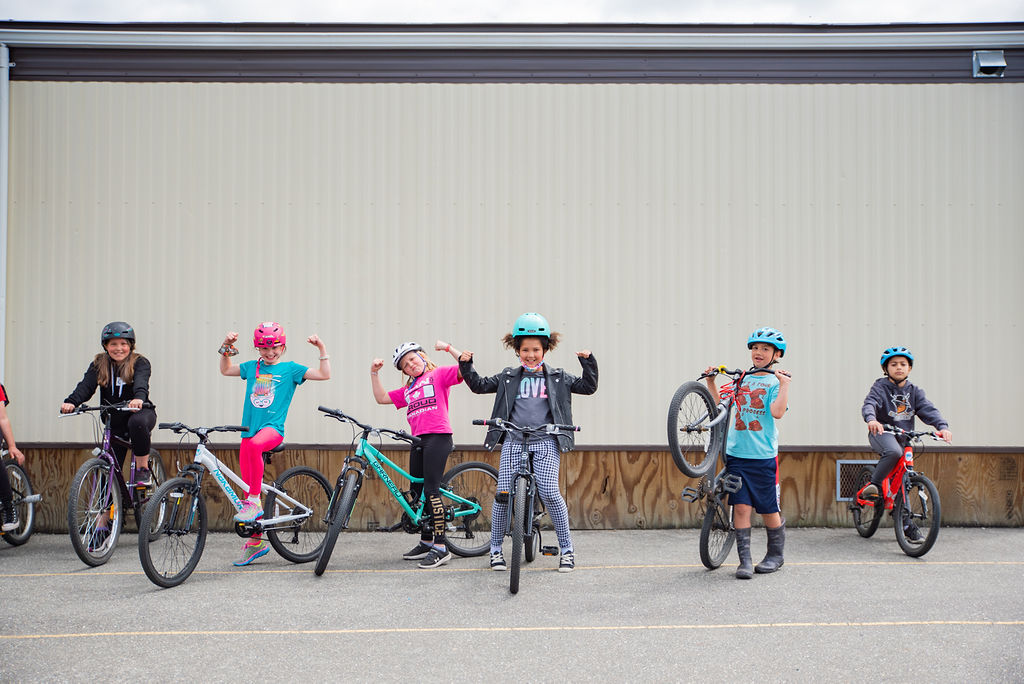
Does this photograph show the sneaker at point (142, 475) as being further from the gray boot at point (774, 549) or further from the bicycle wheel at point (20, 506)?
the gray boot at point (774, 549)

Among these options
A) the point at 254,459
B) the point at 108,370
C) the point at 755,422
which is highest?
the point at 108,370

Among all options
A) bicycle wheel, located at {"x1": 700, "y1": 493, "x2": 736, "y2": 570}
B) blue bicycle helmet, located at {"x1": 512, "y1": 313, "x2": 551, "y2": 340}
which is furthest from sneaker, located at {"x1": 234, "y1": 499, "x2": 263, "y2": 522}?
bicycle wheel, located at {"x1": 700, "y1": 493, "x2": 736, "y2": 570}

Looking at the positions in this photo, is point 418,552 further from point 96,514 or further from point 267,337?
point 96,514

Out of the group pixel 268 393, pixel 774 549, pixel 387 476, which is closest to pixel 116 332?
pixel 268 393

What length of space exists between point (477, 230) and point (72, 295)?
4.00 meters

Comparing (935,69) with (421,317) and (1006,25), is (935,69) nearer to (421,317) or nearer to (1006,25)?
(1006,25)

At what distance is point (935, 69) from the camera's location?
8969mm

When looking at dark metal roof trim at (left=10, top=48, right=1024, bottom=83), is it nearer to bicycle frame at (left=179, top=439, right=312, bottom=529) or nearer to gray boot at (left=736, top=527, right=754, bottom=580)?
bicycle frame at (left=179, top=439, right=312, bottom=529)

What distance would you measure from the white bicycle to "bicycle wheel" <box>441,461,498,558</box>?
1017 mm

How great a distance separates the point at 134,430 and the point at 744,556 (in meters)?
5.16

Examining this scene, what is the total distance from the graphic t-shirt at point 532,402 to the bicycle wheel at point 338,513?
1.28 meters

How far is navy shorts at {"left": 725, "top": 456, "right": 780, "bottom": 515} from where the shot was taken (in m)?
6.90

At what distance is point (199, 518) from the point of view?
6.68 meters

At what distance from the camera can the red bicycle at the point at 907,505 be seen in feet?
23.8
